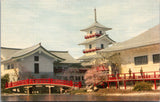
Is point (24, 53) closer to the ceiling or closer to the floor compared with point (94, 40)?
closer to the floor

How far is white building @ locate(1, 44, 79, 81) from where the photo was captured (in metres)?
39.2

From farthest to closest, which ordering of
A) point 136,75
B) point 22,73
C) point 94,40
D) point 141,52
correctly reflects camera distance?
1. point 94,40
2. point 22,73
3. point 136,75
4. point 141,52

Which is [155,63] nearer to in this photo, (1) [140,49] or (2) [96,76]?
(1) [140,49]

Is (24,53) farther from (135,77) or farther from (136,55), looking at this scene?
(135,77)

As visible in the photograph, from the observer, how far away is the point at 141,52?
101ft

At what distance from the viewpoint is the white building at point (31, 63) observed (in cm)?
3916

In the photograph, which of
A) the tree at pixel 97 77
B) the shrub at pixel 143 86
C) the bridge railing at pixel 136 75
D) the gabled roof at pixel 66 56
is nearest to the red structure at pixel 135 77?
the bridge railing at pixel 136 75

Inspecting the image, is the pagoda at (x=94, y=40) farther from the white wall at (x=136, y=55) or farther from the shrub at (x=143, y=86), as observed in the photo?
the shrub at (x=143, y=86)

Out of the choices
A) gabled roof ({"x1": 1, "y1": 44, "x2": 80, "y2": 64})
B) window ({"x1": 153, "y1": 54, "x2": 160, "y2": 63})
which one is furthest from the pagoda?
window ({"x1": 153, "y1": 54, "x2": 160, "y2": 63})

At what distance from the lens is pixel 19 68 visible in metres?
38.9

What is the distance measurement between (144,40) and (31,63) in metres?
17.9

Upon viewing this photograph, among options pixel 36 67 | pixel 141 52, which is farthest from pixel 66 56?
pixel 141 52

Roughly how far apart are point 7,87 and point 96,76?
12.7 meters

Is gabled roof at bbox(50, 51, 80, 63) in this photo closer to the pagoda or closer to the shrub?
the pagoda
